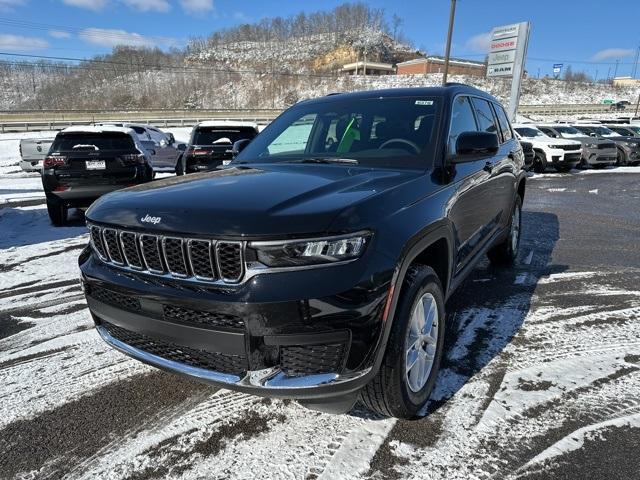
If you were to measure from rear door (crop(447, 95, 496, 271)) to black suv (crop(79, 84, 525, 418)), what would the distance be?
9cm

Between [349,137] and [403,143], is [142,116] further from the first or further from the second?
[403,143]

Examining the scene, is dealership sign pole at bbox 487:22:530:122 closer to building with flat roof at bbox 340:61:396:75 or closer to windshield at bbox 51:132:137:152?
windshield at bbox 51:132:137:152

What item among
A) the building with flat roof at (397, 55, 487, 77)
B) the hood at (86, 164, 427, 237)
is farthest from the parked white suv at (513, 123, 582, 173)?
the building with flat roof at (397, 55, 487, 77)

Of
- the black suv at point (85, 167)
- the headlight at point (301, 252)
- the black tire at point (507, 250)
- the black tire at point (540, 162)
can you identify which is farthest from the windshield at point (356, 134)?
the black tire at point (540, 162)

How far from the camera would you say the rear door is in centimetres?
310

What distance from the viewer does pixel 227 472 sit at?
2172 millimetres

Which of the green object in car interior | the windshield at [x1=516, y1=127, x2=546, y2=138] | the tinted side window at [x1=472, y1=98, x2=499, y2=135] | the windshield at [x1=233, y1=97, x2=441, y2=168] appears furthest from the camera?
the windshield at [x1=516, y1=127, x2=546, y2=138]

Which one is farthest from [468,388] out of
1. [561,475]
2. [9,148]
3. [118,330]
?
[9,148]

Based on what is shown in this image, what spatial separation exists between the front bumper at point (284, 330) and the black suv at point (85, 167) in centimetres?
644

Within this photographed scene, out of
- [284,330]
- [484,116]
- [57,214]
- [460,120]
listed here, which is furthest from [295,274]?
[57,214]

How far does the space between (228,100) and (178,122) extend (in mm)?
60941

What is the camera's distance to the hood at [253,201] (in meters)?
1.98

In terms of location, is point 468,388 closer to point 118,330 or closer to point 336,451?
point 336,451

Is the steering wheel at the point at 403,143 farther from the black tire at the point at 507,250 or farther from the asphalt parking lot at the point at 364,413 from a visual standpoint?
the black tire at the point at 507,250
